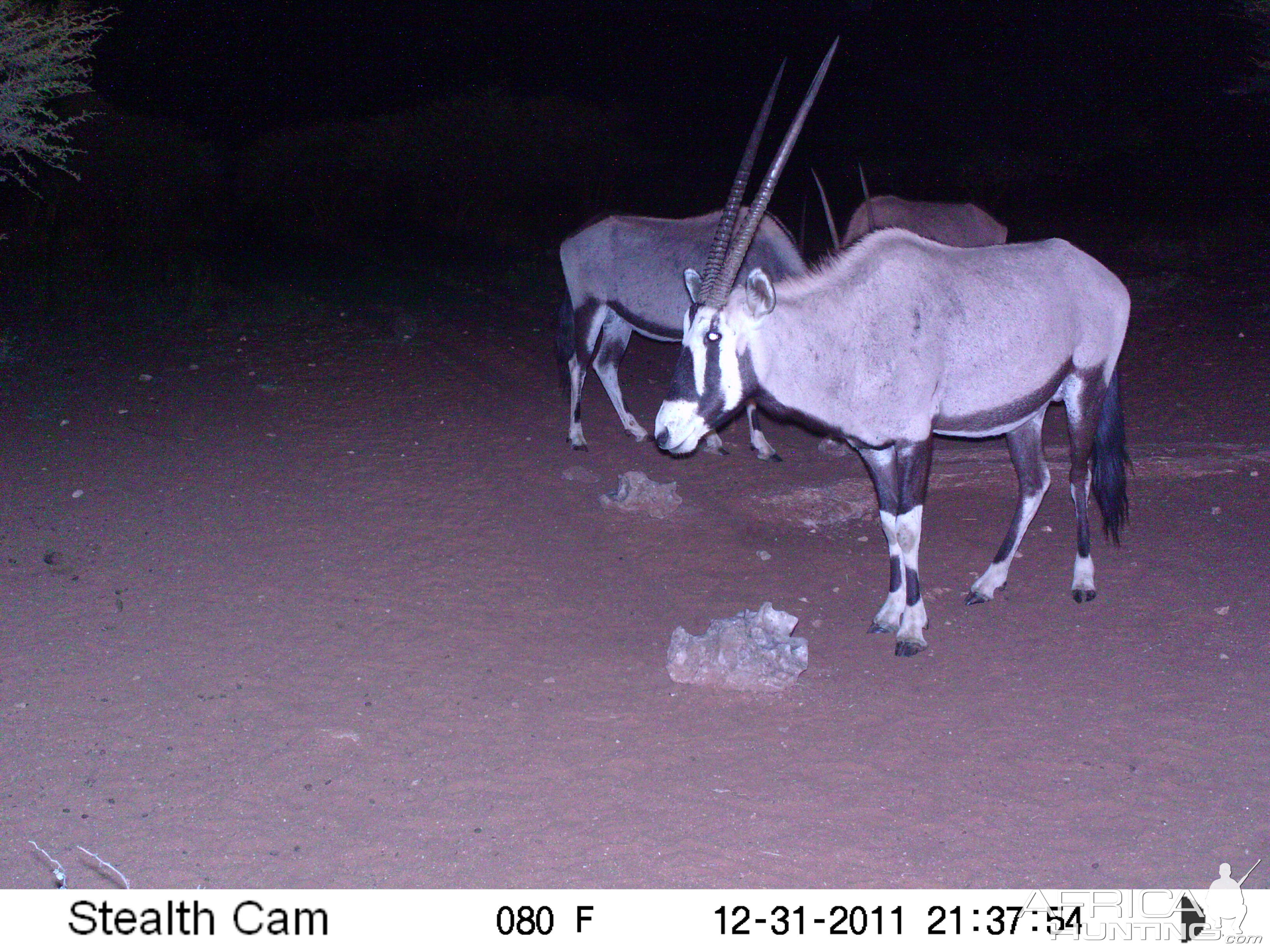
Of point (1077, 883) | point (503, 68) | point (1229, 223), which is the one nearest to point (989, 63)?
point (503, 68)

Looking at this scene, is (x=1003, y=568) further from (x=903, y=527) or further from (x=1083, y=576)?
(x=903, y=527)

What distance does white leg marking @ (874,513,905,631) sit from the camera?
5.80 meters

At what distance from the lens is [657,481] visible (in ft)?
26.3

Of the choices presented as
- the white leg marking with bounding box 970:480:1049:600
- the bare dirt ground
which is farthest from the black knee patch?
the white leg marking with bounding box 970:480:1049:600

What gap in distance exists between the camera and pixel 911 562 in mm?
5746

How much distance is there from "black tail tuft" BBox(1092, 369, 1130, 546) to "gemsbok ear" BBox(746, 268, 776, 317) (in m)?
2.54

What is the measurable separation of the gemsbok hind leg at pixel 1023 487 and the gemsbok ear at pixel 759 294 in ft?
6.66

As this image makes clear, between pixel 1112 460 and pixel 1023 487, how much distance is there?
0.61m

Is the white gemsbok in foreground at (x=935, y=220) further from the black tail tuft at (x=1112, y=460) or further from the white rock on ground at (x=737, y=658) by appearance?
the white rock on ground at (x=737, y=658)

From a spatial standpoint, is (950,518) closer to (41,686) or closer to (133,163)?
Answer: (41,686)

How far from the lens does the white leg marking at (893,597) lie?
19.0 feet

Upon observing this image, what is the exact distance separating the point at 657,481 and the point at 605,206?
13.9 metres

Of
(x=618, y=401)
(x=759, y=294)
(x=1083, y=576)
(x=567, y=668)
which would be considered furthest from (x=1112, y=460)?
(x=618, y=401)

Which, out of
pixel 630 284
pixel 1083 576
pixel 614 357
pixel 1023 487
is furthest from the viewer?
→ pixel 614 357
